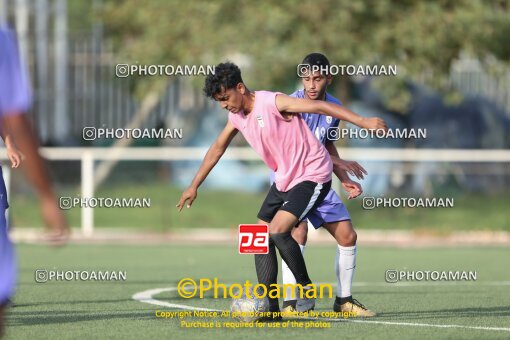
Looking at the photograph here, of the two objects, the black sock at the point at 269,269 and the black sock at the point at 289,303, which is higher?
the black sock at the point at 269,269

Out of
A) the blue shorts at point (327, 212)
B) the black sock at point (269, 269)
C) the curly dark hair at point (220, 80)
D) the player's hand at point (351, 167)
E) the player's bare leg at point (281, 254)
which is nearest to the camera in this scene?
the curly dark hair at point (220, 80)

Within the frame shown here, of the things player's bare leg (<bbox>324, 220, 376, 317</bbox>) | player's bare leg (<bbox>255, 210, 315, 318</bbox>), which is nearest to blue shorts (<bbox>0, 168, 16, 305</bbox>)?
player's bare leg (<bbox>255, 210, 315, 318</bbox>)

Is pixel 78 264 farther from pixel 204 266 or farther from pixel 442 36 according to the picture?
pixel 442 36

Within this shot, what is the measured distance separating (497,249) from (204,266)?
272 inches

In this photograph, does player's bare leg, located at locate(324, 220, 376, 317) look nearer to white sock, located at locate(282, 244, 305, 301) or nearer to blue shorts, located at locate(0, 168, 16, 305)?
white sock, located at locate(282, 244, 305, 301)

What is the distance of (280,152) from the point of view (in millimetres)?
9445

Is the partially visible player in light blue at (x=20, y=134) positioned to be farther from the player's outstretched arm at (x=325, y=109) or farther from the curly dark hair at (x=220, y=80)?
the curly dark hair at (x=220, y=80)

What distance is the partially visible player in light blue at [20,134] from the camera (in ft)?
18.2

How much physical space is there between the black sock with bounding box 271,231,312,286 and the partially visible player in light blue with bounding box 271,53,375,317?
36 centimetres

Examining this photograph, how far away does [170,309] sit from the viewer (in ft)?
35.2

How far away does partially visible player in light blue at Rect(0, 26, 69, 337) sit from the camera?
219 inches

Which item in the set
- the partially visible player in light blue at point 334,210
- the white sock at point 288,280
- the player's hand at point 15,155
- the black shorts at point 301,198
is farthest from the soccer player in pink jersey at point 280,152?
the player's hand at point 15,155

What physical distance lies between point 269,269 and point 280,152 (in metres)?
0.92

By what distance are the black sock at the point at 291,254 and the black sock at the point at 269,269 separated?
10 cm
